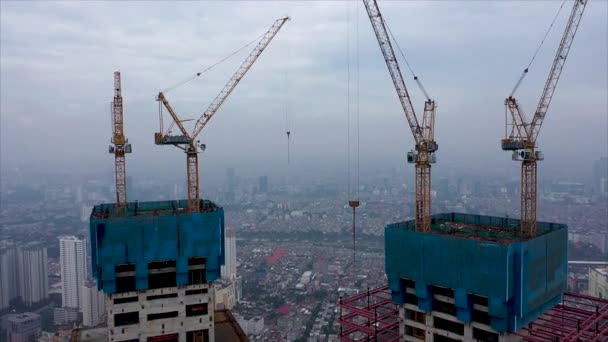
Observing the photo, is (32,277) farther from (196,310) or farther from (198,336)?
(196,310)

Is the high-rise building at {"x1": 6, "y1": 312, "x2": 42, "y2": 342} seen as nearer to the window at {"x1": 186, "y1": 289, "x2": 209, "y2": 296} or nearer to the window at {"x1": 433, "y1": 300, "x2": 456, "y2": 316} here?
the window at {"x1": 186, "y1": 289, "x2": 209, "y2": 296}

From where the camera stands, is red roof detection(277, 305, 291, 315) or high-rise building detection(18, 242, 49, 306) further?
high-rise building detection(18, 242, 49, 306)

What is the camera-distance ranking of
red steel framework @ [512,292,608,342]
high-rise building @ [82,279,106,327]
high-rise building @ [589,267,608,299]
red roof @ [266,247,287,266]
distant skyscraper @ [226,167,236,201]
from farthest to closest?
distant skyscraper @ [226,167,236,201], red roof @ [266,247,287,266], high-rise building @ [82,279,106,327], high-rise building @ [589,267,608,299], red steel framework @ [512,292,608,342]

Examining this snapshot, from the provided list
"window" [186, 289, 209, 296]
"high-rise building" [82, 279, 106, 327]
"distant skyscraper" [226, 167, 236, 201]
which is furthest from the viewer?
"distant skyscraper" [226, 167, 236, 201]

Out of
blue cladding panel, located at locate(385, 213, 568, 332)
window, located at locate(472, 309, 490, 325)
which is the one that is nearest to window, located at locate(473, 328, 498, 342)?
window, located at locate(472, 309, 490, 325)

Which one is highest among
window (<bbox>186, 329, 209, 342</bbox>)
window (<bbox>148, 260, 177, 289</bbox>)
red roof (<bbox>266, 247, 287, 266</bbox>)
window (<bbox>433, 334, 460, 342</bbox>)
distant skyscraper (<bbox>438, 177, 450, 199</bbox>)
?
window (<bbox>148, 260, 177, 289</bbox>)

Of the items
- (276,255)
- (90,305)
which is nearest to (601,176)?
(276,255)

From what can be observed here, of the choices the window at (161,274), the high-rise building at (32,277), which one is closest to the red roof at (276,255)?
the high-rise building at (32,277)

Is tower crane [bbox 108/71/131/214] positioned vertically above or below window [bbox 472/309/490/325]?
above
